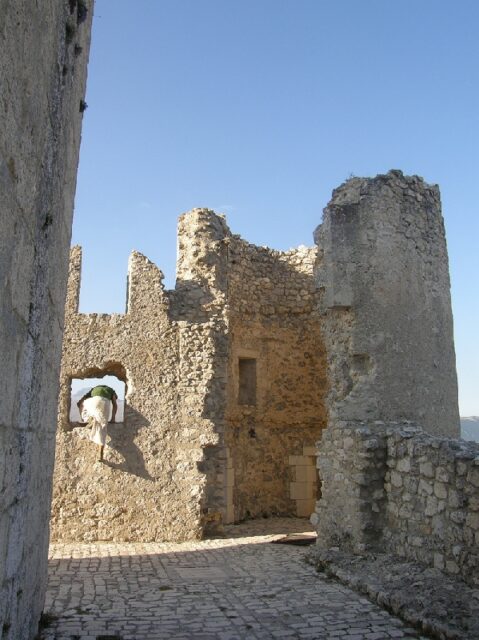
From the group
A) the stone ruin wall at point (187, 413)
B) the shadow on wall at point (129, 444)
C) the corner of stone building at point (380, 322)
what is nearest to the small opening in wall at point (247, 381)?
the stone ruin wall at point (187, 413)

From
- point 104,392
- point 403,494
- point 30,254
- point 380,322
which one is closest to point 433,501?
point 403,494

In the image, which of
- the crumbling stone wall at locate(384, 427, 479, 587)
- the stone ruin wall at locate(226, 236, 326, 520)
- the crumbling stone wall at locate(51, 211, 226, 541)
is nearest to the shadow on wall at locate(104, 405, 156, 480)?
the crumbling stone wall at locate(51, 211, 226, 541)

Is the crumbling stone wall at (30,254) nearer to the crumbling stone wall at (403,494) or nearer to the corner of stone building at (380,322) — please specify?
the crumbling stone wall at (403,494)

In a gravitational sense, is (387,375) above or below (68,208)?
below

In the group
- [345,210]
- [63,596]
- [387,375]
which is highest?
[345,210]

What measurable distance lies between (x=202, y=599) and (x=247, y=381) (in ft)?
24.4

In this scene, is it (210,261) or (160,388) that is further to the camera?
(210,261)

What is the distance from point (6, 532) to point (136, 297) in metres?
8.92

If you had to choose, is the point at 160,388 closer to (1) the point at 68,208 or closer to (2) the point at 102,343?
(2) the point at 102,343

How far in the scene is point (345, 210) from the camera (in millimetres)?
8695

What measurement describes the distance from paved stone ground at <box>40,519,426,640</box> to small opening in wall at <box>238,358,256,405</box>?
4234mm

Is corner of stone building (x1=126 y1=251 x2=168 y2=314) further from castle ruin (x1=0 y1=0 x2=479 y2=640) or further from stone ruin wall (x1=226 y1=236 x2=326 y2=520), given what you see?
stone ruin wall (x1=226 y1=236 x2=326 y2=520)

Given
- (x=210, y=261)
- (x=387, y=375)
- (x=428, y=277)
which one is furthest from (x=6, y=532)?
(x=210, y=261)

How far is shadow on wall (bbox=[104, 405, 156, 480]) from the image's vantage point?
413 inches
